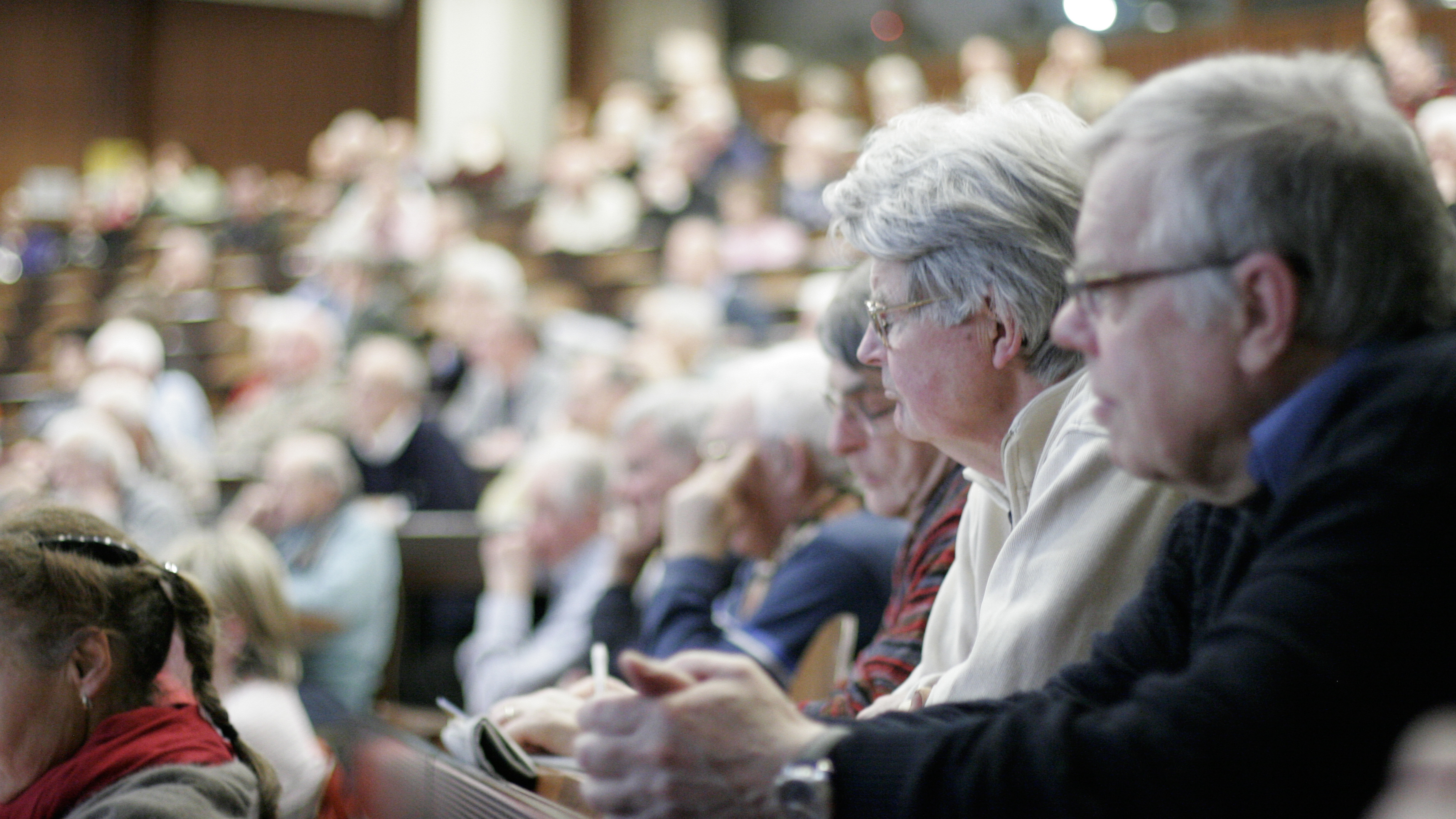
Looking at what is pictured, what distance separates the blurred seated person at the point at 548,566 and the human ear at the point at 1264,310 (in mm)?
2383

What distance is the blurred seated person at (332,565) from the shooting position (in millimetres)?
3514

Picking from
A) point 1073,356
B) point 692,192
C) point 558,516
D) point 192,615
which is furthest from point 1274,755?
point 692,192

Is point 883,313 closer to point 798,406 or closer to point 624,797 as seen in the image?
point 624,797

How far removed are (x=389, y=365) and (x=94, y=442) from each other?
1.22 m

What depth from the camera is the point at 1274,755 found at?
2.45 feet

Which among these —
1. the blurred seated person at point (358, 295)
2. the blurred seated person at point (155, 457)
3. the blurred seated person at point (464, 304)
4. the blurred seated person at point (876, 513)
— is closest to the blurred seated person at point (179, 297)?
the blurred seated person at point (358, 295)

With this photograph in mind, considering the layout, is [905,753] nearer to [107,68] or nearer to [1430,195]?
[1430,195]

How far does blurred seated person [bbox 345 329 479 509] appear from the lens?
486 centimetres

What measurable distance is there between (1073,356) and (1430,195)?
0.51 m

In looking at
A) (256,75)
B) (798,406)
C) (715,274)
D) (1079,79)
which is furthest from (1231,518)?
(256,75)

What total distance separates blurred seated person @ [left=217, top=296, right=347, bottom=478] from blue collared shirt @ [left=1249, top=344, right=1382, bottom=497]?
4.50m

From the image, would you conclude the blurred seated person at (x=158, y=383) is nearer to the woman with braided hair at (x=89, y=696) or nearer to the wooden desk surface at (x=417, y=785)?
the wooden desk surface at (x=417, y=785)

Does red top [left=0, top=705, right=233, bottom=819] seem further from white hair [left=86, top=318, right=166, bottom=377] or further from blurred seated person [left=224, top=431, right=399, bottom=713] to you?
white hair [left=86, top=318, right=166, bottom=377]

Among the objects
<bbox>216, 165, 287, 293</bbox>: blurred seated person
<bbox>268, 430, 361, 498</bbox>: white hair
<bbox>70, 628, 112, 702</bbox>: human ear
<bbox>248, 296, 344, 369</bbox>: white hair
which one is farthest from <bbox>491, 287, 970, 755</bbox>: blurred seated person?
<bbox>216, 165, 287, 293</bbox>: blurred seated person
